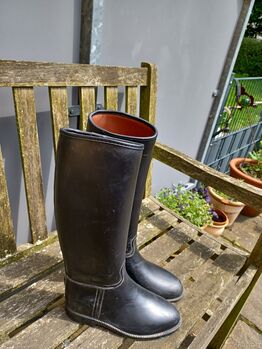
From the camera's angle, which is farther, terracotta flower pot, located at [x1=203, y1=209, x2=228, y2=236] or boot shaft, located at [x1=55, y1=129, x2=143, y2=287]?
terracotta flower pot, located at [x1=203, y1=209, x2=228, y2=236]

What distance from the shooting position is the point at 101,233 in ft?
2.29

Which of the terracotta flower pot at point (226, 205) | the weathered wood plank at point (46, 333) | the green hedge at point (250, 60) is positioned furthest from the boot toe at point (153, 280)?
the green hedge at point (250, 60)

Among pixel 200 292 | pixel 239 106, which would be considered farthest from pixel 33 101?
pixel 239 106

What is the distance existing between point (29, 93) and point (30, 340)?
0.70 meters

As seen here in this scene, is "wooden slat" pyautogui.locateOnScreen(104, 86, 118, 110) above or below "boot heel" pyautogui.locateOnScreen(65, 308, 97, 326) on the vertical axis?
above

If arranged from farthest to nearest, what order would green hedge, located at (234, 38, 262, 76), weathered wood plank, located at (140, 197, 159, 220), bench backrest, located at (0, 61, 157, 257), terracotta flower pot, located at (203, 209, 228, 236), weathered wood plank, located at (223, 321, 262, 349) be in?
1. green hedge, located at (234, 38, 262, 76)
2. terracotta flower pot, located at (203, 209, 228, 236)
3. weathered wood plank, located at (223, 321, 262, 349)
4. weathered wood plank, located at (140, 197, 159, 220)
5. bench backrest, located at (0, 61, 157, 257)

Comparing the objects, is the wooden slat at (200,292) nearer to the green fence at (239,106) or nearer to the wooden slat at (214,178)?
the wooden slat at (214,178)

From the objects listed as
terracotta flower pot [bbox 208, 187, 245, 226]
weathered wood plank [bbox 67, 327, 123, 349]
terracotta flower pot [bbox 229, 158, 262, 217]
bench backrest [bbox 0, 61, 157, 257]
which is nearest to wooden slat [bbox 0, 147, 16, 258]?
bench backrest [bbox 0, 61, 157, 257]

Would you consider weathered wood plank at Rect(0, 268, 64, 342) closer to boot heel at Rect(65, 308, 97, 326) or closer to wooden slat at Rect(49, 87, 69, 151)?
boot heel at Rect(65, 308, 97, 326)

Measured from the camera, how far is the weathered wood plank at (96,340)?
30.8 inches

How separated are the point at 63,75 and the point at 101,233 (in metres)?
0.55

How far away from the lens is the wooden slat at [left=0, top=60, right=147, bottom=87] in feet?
2.74

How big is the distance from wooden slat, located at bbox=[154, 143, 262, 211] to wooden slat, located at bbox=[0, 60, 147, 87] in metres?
0.33

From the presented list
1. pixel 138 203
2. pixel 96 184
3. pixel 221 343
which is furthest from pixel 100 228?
pixel 221 343
